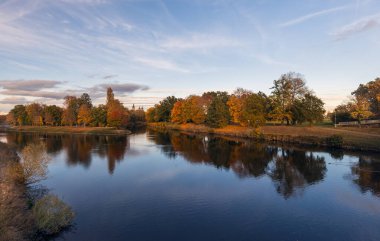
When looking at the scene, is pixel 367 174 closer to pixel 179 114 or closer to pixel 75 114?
pixel 179 114

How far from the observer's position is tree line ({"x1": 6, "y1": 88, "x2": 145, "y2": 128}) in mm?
99500

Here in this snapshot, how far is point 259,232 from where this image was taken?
1838cm

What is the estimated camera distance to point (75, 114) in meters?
112

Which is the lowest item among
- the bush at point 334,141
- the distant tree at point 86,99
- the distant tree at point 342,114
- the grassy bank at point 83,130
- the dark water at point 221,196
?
the dark water at point 221,196

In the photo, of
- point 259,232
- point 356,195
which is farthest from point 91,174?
point 356,195

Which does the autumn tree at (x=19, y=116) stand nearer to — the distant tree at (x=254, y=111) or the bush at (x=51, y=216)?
the distant tree at (x=254, y=111)

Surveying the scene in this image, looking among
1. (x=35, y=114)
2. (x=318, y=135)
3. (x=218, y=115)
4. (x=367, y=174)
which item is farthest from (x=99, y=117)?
(x=367, y=174)

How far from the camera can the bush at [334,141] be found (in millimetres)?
50594

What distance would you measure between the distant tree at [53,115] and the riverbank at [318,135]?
70393mm

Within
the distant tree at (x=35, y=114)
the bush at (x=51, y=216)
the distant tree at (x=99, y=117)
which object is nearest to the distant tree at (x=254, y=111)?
the distant tree at (x=99, y=117)

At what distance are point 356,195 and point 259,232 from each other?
12.9 meters

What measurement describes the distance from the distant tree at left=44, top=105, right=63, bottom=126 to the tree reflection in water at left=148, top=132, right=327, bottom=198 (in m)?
78.5

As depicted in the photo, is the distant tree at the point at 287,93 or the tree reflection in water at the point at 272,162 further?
the distant tree at the point at 287,93

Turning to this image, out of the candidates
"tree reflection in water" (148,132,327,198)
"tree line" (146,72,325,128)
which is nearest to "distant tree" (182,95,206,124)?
"tree line" (146,72,325,128)
